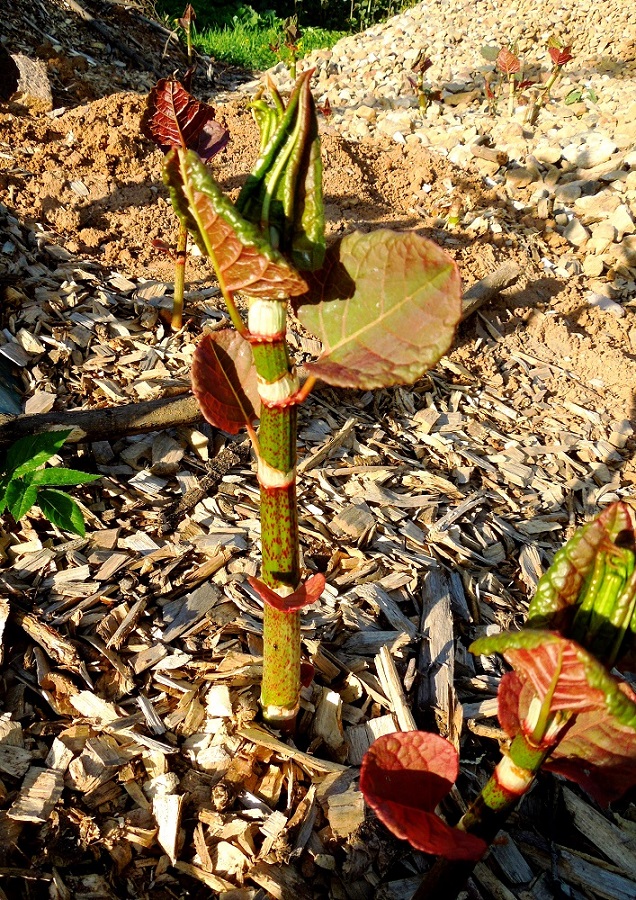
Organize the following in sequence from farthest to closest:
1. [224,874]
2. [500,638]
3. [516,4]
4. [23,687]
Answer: [516,4] < [23,687] < [224,874] < [500,638]

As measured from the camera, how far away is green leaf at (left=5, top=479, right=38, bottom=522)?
1.98 m

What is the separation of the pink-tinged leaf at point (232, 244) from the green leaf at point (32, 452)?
4.27 feet

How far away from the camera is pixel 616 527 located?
95 centimetres

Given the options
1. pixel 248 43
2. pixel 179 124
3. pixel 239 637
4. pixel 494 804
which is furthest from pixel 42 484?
pixel 248 43

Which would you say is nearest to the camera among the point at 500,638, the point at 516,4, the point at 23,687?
the point at 500,638

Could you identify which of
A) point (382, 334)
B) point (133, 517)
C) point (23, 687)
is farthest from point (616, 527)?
point (133, 517)

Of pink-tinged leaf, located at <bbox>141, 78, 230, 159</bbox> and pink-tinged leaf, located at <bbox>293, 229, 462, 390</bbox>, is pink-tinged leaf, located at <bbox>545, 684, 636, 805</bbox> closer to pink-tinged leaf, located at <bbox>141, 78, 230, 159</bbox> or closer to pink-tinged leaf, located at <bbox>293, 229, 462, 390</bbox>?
pink-tinged leaf, located at <bbox>293, 229, 462, 390</bbox>

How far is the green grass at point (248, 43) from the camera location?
9.63 metres

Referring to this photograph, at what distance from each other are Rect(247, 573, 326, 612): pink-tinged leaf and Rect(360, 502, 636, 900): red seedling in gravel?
274 millimetres

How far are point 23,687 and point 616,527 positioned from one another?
155 centimetres

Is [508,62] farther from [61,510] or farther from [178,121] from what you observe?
[61,510]

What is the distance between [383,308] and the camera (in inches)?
39.4

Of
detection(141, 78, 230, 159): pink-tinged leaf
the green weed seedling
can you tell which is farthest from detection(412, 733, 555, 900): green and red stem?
detection(141, 78, 230, 159): pink-tinged leaf

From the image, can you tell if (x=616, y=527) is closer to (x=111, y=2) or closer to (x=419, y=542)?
(x=419, y=542)
